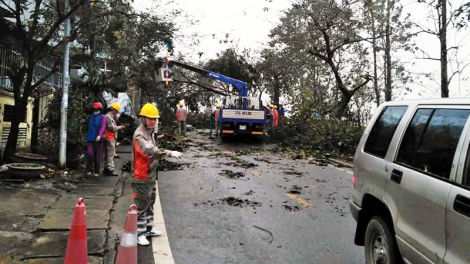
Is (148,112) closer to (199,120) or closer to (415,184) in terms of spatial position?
(415,184)

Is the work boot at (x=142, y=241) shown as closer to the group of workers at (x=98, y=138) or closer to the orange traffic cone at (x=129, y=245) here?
the orange traffic cone at (x=129, y=245)

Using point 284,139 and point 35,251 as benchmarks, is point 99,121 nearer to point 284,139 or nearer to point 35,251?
point 35,251

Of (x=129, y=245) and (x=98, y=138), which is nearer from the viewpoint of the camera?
(x=129, y=245)

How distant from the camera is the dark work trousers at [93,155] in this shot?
873cm

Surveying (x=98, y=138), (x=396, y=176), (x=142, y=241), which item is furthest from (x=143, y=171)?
(x=98, y=138)

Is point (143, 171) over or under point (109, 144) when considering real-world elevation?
under

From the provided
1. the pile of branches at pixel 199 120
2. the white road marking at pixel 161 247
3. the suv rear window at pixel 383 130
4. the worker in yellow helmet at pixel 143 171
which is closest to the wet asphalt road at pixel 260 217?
the white road marking at pixel 161 247

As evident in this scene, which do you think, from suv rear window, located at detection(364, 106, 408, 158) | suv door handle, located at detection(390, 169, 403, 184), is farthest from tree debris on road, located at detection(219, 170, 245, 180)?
suv door handle, located at detection(390, 169, 403, 184)

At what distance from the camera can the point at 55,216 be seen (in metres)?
5.52

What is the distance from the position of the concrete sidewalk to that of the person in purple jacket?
402 millimetres

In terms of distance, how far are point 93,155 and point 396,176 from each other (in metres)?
7.22

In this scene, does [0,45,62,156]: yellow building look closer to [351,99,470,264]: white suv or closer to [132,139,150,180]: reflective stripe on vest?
[132,139,150,180]: reflective stripe on vest

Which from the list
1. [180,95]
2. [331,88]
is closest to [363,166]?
[331,88]

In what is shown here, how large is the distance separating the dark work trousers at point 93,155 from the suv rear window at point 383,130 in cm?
644
